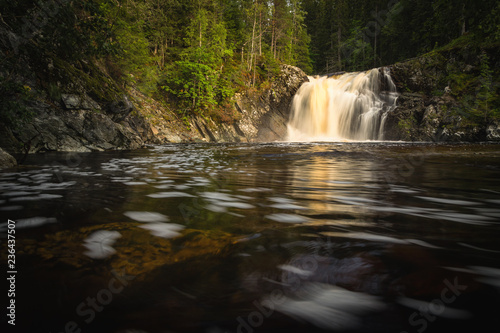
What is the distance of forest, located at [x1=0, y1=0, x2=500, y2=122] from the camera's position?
4969 mm

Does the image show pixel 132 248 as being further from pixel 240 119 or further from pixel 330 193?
pixel 240 119

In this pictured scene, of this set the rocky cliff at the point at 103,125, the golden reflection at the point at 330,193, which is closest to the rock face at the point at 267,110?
the rocky cliff at the point at 103,125

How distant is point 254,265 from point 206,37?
2582 cm

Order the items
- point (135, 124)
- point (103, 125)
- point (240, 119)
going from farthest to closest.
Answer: point (240, 119) → point (135, 124) → point (103, 125)

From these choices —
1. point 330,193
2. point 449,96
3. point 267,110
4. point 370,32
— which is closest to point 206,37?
point 267,110

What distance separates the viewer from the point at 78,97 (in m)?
10.3

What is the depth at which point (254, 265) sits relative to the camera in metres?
1.33

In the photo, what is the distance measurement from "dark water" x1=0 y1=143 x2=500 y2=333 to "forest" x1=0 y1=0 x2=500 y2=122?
12.5 feet

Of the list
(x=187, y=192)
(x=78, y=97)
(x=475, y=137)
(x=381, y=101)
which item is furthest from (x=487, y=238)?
(x=381, y=101)

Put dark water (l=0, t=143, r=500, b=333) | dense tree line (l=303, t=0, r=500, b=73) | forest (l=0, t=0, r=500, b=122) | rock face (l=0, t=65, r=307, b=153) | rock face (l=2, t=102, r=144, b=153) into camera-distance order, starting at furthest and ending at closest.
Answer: dense tree line (l=303, t=0, r=500, b=73), rock face (l=0, t=65, r=307, b=153), rock face (l=2, t=102, r=144, b=153), forest (l=0, t=0, r=500, b=122), dark water (l=0, t=143, r=500, b=333)

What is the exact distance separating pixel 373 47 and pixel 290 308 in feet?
152

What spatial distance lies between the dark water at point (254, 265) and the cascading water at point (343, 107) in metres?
22.1

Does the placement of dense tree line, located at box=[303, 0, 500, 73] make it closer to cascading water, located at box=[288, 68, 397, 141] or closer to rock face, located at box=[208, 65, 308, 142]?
cascading water, located at box=[288, 68, 397, 141]

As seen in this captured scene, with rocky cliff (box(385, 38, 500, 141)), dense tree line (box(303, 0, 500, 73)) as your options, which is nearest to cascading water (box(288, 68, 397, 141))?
rocky cliff (box(385, 38, 500, 141))
